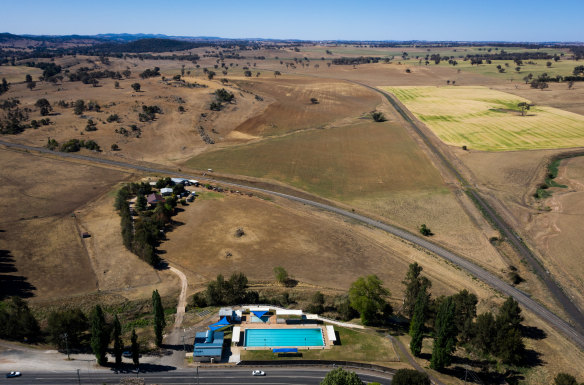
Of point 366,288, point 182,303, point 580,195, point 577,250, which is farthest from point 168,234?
point 580,195

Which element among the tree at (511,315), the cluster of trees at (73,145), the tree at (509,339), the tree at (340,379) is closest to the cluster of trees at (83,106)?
the cluster of trees at (73,145)

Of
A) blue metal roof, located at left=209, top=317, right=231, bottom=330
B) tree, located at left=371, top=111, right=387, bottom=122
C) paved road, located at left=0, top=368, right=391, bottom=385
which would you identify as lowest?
paved road, located at left=0, top=368, right=391, bottom=385

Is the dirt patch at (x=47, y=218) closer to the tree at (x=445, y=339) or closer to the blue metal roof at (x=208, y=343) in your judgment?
the blue metal roof at (x=208, y=343)

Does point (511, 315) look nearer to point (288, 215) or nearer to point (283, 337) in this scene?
point (283, 337)

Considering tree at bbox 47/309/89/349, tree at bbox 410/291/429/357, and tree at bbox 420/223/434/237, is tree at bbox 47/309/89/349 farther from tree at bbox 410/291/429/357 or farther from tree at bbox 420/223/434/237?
tree at bbox 420/223/434/237

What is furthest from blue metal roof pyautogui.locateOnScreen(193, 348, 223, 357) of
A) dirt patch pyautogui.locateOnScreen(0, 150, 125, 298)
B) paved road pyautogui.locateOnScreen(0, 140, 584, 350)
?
paved road pyautogui.locateOnScreen(0, 140, 584, 350)

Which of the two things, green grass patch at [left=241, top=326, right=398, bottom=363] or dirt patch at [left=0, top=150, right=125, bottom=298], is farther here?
dirt patch at [left=0, top=150, right=125, bottom=298]

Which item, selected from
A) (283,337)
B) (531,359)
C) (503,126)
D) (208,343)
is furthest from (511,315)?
(503,126)

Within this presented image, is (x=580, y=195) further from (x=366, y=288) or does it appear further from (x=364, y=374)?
(x=364, y=374)
